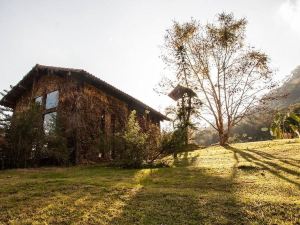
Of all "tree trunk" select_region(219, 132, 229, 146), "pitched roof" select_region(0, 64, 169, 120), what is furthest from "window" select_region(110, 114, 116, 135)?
"tree trunk" select_region(219, 132, 229, 146)

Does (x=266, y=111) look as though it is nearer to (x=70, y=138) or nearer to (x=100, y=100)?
(x=100, y=100)

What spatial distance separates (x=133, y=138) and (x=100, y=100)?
23.9 feet

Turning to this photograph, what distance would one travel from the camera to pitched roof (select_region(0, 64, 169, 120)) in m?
16.9

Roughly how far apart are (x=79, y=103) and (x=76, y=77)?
158cm

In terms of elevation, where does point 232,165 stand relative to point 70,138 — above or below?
below

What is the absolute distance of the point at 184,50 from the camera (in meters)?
20.9

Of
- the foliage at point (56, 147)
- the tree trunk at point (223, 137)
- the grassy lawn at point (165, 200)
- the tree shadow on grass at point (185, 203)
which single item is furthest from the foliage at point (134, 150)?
the tree trunk at point (223, 137)

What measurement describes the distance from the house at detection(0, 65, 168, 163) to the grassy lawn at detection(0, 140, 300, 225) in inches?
273

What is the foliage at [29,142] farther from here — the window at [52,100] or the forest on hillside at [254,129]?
the forest on hillside at [254,129]

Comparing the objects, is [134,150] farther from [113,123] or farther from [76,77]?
[113,123]

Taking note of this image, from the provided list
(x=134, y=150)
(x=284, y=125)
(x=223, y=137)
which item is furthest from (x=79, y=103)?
(x=284, y=125)

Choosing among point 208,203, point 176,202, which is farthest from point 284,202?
point 176,202

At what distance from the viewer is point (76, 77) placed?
17.2m

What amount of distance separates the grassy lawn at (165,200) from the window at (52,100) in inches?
420
